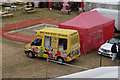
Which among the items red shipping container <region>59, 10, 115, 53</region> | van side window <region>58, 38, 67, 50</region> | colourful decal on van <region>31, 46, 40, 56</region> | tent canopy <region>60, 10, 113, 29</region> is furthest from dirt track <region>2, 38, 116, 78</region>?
tent canopy <region>60, 10, 113, 29</region>

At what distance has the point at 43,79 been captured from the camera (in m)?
10.8

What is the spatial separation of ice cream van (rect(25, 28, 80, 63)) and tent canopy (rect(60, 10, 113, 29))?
7.19 ft

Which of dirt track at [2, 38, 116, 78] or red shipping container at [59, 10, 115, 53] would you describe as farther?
red shipping container at [59, 10, 115, 53]

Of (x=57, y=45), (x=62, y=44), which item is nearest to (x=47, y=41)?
(x=57, y=45)

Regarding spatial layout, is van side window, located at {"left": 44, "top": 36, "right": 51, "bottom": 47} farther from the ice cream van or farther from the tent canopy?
the tent canopy

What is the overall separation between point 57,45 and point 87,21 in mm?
4002

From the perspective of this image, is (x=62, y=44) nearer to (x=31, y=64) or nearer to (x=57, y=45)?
(x=57, y=45)

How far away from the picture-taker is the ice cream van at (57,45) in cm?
1310

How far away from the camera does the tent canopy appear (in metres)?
15.7

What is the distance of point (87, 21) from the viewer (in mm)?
16344

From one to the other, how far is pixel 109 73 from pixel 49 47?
4.94m

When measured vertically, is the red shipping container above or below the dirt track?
above

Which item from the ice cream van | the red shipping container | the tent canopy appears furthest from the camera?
the tent canopy

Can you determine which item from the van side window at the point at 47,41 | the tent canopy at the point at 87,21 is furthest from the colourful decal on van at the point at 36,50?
the tent canopy at the point at 87,21
